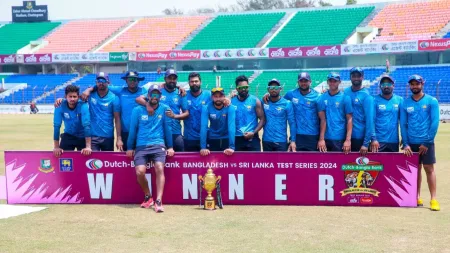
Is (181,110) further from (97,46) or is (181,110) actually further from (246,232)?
(97,46)

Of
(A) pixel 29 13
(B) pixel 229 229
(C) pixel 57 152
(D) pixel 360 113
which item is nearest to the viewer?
(B) pixel 229 229

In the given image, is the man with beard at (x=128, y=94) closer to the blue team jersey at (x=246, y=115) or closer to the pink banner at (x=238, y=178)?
the pink banner at (x=238, y=178)

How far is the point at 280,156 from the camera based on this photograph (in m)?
8.42

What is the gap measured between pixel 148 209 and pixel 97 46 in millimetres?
45274

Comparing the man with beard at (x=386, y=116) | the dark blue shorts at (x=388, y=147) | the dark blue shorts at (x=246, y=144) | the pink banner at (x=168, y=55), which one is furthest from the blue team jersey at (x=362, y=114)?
the pink banner at (x=168, y=55)

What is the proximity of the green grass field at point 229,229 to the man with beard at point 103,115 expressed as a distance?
1070 millimetres

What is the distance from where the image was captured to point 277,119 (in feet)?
28.1

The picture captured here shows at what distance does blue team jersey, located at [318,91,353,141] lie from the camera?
8328 mm

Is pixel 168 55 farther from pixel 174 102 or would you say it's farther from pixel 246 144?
pixel 246 144

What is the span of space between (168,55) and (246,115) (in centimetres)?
3689

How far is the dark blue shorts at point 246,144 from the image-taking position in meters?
8.77

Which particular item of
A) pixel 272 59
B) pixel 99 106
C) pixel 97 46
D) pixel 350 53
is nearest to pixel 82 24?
pixel 97 46

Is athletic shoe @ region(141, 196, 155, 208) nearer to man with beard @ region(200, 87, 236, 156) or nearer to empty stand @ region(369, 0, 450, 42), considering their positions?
man with beard @ region(200, 87, 236, 156)

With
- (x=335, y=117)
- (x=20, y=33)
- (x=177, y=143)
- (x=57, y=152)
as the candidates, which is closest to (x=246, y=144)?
(x=177, y=143)
